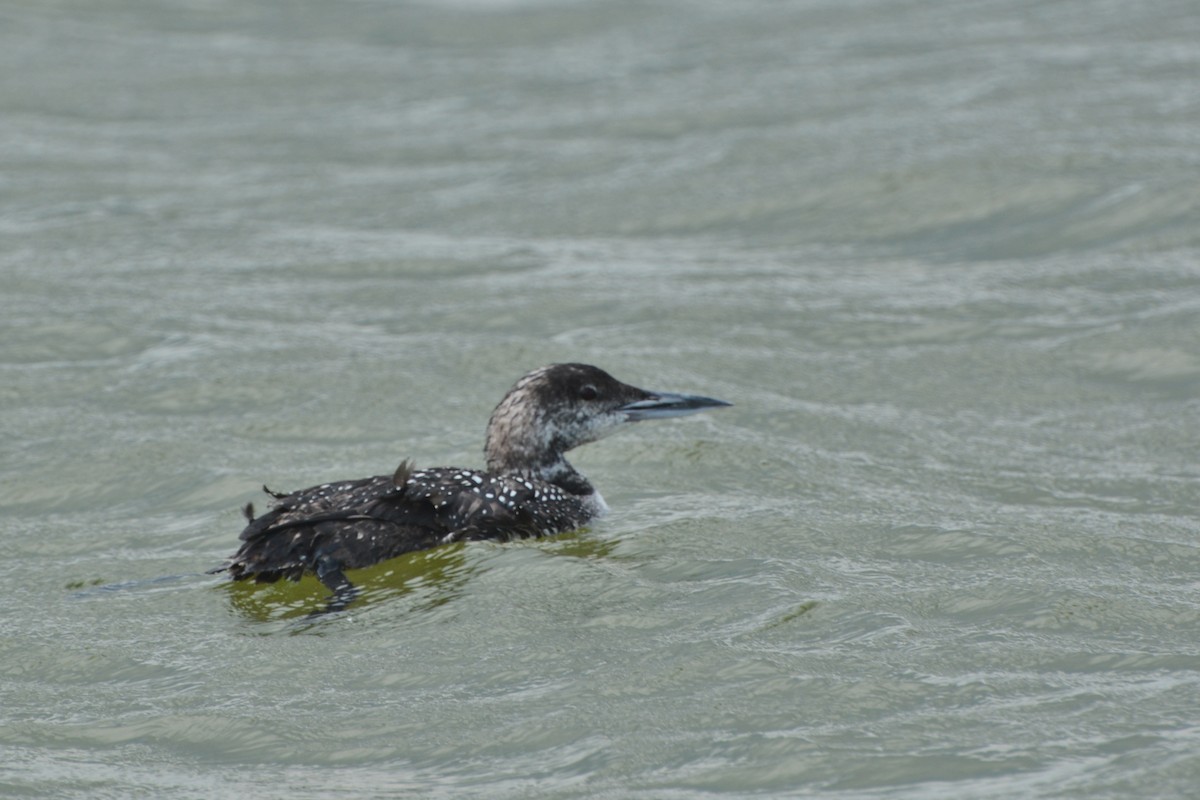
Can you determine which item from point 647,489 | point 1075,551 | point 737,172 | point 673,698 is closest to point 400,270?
point 737,172

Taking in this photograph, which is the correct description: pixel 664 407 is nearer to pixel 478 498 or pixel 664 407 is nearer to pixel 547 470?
pixel 547 470

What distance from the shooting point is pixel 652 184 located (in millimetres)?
12570

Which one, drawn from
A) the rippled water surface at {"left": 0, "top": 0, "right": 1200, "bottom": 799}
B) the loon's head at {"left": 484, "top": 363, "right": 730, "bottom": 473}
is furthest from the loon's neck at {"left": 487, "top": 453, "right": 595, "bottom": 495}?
the rippled water surface at {"left": 0, "top": 0, "right": 1200, "bottom": 799}

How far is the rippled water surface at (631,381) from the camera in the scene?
5355mm

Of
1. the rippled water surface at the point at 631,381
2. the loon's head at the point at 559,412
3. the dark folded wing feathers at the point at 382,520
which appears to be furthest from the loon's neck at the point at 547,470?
the dark folded wing feathers at the point at 382,520

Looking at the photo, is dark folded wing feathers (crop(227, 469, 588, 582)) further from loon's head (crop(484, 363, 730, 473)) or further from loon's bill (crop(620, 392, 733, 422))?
loon's bill (crop(620, 392, 733, 422))

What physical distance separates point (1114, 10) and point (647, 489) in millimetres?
10218

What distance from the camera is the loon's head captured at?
7406 mm

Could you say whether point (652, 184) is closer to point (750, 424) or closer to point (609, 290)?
point (609, 290)

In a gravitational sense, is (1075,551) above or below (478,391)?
below

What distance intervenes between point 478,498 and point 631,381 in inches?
96.9

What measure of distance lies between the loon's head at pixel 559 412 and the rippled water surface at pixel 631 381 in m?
0.39

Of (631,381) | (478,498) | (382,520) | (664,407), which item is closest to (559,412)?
(664,407)

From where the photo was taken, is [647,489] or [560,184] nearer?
[647,489]
